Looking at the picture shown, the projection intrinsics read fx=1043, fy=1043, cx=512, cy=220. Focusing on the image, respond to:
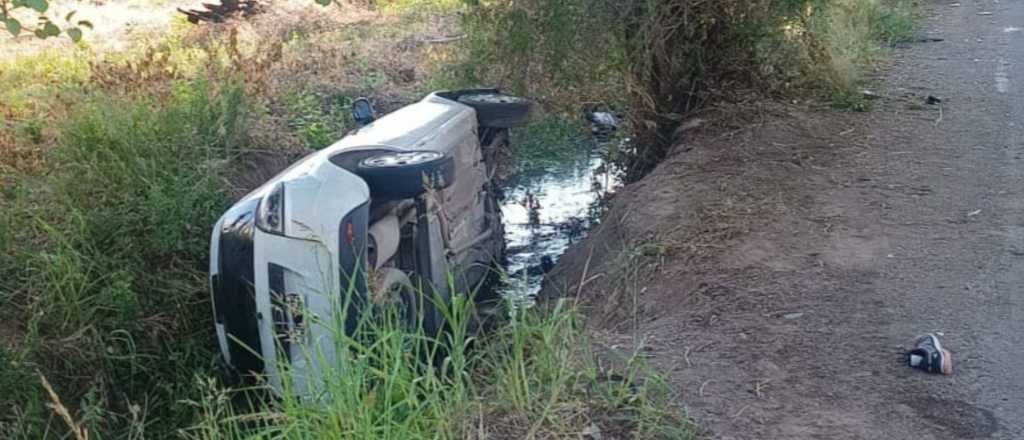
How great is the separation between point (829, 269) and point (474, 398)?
2430 mm

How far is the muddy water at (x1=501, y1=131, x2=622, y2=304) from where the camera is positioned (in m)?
8.02

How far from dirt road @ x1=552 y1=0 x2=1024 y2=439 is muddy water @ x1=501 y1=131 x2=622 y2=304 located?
32.5 inches

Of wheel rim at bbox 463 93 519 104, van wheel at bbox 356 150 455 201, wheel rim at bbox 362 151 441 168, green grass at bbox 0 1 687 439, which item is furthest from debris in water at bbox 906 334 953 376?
wheel rim at bbox 463 93 519 104

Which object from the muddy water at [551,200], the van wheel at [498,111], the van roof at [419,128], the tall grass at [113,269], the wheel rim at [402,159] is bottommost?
the muddy water at [551,200]

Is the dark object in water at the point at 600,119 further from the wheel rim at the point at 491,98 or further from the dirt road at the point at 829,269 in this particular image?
the wheel rim at the point at 491,98

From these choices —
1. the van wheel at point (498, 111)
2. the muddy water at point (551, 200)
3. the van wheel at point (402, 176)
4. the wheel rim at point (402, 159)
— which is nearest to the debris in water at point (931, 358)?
the van wheel at point (402, 176)

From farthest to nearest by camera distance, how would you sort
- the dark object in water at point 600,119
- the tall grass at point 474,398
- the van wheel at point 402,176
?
the dark object in water at point 600,119, the van wheel at point 402,176, the tall grass at point 474,398

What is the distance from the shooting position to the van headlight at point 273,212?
475cm

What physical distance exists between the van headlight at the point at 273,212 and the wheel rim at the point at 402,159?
1.60 feet

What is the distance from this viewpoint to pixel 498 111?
7055 millimetres

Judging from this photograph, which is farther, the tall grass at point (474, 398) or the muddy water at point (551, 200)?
the muddy water at point (551, 200)

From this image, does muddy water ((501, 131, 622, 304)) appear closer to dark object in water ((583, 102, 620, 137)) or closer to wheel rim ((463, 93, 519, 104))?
dark object in water ((583, 102, 620, 137))

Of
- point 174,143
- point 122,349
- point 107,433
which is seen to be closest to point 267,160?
point 174,143

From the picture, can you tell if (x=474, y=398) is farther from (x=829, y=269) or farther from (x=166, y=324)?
(x=166, y=324)
